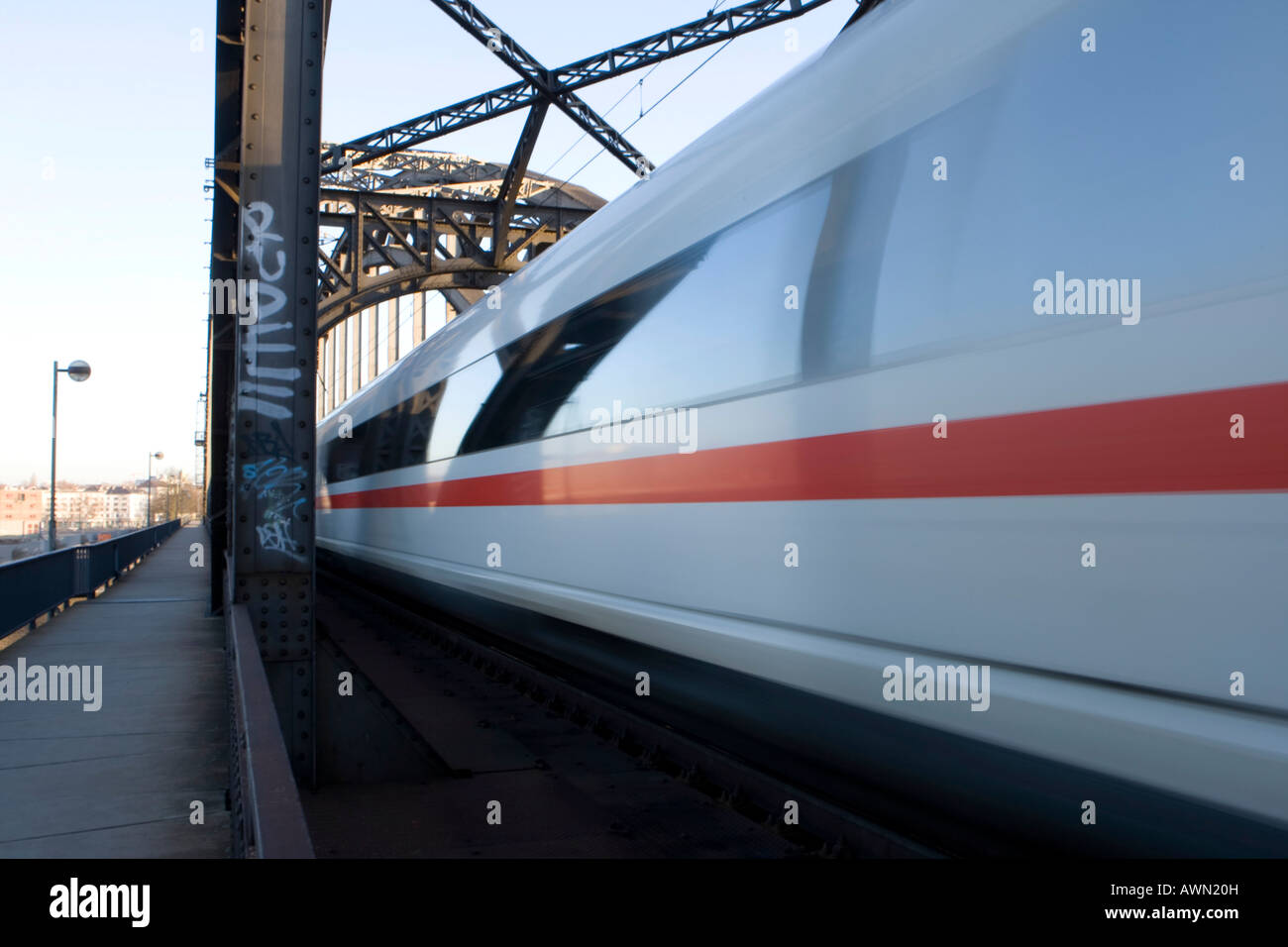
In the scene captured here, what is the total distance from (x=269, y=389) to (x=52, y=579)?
9.01 m

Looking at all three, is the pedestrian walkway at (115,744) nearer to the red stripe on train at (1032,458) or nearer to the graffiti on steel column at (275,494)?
the graffiti on steel column at (275,494)

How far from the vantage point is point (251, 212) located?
554 cm

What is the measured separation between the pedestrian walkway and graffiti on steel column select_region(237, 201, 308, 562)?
4.63 ft

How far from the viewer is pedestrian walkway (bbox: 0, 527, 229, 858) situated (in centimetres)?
493

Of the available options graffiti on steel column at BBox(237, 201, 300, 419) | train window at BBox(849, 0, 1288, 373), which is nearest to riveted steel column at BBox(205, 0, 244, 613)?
graffiti on steel column at BBox(237, 201, 300, 419)

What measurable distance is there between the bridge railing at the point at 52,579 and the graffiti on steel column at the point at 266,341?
6.16m

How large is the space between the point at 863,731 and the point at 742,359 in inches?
59.5

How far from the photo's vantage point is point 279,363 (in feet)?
18.5

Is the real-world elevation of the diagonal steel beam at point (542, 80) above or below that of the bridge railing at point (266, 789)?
above

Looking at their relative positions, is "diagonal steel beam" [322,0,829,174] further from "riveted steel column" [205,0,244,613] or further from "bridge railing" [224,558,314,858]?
"bridge railing" [224,558,314,858]

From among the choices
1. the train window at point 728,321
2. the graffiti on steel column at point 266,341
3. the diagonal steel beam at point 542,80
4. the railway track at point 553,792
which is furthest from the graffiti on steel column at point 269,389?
the diagonal steel beam at point 542,80

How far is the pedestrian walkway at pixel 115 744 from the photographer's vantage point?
4.93 metres

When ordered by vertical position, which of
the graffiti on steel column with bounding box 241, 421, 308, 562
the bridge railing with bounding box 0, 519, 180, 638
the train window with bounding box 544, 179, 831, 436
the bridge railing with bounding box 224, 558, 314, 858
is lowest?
the bridge railing with bounding box 0, 519, 180, 638

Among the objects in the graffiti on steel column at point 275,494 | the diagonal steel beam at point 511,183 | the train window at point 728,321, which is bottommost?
the graffiti on steel column at point 275,494
